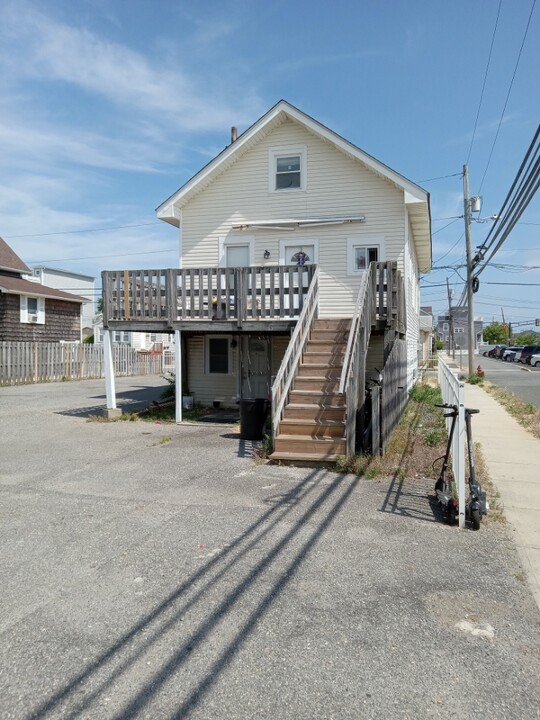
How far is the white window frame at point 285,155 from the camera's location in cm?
1377

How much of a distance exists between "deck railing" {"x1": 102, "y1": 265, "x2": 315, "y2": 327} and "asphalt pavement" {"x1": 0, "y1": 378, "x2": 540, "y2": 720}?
5.42 m

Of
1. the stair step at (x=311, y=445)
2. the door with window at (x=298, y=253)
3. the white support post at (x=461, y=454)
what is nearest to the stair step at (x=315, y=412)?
the stair step at (x=311, y=445)

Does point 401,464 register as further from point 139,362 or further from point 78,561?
point 139,362

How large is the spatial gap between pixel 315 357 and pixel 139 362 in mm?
23623

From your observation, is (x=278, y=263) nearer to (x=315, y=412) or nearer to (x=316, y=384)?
(x=316, y=384)

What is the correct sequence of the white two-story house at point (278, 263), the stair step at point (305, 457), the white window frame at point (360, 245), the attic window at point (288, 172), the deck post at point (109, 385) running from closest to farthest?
1. the stair step at point (305, 457)
2. the white two-story house at point (278, 263)
3. the deck post at point (109, 385)
4. the white window frame at point (360, 245)
5. the attic window at point (288, 172)

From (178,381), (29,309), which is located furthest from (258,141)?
(29,309)

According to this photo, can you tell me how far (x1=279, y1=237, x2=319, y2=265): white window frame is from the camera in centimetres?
1356

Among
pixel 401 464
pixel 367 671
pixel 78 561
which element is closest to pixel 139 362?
pixel 401 464

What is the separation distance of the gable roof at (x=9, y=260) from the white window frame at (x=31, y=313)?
222 cm

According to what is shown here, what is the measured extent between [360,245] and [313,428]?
21.5 ft

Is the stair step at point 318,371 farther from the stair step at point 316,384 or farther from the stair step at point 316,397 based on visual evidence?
the stair step at point 316,397

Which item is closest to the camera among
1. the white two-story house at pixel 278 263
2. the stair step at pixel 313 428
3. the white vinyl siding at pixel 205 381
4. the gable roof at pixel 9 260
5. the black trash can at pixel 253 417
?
the stair step at pixel 313 428

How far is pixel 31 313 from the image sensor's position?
1071 inches
